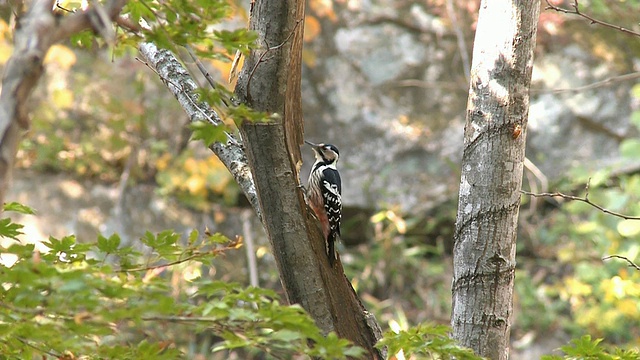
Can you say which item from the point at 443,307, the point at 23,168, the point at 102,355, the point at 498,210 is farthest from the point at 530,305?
the point at 102,355

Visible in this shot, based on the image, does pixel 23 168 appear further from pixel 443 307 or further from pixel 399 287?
pixel 443 307

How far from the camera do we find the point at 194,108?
2.57 meters

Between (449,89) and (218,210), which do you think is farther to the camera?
(449,89)

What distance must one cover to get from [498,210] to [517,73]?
1.54 feet

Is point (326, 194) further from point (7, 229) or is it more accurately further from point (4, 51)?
point (4, 51)

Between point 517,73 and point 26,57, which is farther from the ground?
point 517,73

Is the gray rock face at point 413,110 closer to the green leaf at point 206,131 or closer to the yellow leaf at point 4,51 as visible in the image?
the yellow leaf at point 4,51

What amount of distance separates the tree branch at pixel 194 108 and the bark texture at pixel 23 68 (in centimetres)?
117

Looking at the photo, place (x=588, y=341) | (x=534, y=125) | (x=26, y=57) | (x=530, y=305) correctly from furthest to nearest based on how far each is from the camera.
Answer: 1. (x=534, y=125)
2. (x=530, y=305)
3. (x=588, y=341)
4. (x=26, y=57)

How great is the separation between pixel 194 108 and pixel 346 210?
4.14m

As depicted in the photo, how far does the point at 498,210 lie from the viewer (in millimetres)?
2465

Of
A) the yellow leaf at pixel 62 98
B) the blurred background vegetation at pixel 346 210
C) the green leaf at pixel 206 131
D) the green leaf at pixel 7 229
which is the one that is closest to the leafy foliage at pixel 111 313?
the green leaf at pixel 7 229

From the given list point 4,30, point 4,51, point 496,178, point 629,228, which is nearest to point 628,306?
point 629,228

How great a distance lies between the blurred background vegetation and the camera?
6211 mm
